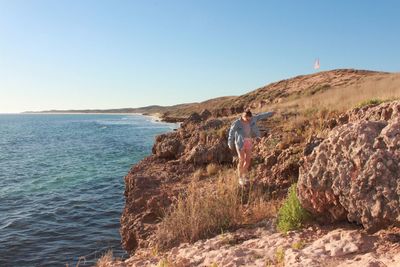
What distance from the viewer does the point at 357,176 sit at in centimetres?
470

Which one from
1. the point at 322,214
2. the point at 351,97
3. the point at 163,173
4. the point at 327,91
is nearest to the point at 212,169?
the point at 163,173

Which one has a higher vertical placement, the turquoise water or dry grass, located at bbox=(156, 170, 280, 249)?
dry grass, located at bbox=(156, 170, 280, 249)

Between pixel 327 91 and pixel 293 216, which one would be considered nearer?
pixel 293 216

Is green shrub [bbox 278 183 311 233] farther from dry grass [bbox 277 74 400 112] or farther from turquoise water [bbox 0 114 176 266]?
dry grass [bbox 277 74 400 112]

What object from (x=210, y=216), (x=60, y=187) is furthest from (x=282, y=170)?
(x=60, y=187)

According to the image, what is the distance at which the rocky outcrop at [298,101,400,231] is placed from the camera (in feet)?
14.7

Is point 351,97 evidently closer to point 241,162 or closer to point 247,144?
point 247,144

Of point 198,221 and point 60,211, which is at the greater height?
point 198,221

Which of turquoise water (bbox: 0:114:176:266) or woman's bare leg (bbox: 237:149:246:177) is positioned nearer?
woman's bare leg (bbox: 237:149:246:177)

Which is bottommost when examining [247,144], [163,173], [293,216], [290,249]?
[163,173]

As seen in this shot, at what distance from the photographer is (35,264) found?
8.91 meters

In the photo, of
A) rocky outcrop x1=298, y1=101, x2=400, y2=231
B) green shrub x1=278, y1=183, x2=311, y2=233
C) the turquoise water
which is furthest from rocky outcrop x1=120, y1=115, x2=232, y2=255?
rocky outcrop x1=298, y1=101, x2=400, y2=231

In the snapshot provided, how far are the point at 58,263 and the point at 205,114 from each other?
498 inches

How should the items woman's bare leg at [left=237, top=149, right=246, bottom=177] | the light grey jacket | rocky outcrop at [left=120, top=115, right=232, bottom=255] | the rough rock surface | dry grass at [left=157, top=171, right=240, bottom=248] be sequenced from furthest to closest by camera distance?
the light grey jacket, woman's bare leg at [left=237, top=149, right=246, bottom=177], rocky outcrop at [left=120, top=115, right=232, bottom=255], dry grass at [left=157, top=171, right=240, bottom=248], the rough rock surface
